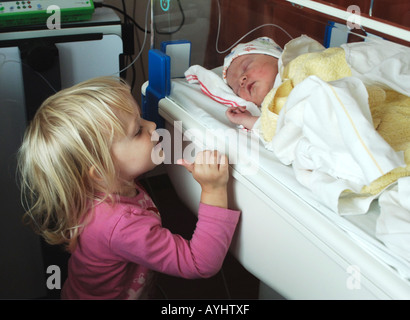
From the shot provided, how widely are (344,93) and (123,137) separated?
42cm

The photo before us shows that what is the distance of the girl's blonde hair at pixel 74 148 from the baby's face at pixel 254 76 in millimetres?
308

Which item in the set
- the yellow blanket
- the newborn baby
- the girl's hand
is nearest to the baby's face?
the newborn baby

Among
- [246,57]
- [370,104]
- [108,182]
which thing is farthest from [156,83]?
[370,104]

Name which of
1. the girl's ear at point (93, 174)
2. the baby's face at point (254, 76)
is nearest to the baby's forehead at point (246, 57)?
the baby's face at point (254, 76)

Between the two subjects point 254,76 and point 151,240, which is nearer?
point 151,240

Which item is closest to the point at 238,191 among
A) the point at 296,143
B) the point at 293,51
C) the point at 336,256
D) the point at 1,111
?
the point at 296,143

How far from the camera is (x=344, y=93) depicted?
0.65 metres

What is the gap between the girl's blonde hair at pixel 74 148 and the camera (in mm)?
824

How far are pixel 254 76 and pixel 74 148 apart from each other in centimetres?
47

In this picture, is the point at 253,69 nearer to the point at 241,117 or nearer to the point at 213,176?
the point at 241,117

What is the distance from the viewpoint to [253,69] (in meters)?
1.08

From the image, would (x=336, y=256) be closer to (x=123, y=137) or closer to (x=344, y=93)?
(x=344, y=93)

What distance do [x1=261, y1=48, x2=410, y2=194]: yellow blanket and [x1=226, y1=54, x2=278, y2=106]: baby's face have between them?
0.39ft

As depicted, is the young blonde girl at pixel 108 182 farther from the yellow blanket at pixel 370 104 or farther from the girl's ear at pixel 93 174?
the yellow blanket at pixel 370 104
